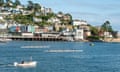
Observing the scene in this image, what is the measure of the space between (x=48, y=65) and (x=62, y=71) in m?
8.21

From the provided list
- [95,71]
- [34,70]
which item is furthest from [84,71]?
[34,70]

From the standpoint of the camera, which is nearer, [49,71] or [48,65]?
[49,71]

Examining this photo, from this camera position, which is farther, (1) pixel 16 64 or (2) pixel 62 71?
(1) pixel 16 64

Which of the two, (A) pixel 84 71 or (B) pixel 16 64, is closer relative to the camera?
(A) pixel 84 71

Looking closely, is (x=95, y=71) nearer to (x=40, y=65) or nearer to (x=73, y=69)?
(x=73, y=69)

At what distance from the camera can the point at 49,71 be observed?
64.6m

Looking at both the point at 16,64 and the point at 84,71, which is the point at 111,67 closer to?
the point at 84,71

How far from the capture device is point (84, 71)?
65375 millimetres

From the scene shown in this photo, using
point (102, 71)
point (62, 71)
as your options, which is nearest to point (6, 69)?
point (62, 71)

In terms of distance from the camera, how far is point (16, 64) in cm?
7031

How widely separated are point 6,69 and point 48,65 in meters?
8.46

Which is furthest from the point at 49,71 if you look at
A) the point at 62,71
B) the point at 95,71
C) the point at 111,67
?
the point at 111,67

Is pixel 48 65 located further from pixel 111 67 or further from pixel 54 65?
pixel 111 67

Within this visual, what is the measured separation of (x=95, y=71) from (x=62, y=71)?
4.07 meters
